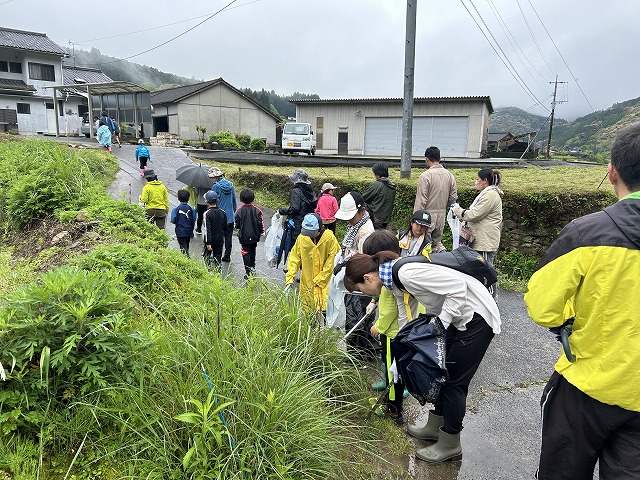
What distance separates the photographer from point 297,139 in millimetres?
24359

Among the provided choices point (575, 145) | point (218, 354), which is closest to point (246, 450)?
point (218, 354)

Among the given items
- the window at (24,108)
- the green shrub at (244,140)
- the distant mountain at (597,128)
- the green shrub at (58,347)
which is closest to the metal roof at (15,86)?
the window at (24,108)

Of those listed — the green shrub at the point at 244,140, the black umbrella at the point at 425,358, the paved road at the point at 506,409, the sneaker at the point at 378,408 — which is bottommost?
the paved road at the point at 506,409

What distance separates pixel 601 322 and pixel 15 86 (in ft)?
125

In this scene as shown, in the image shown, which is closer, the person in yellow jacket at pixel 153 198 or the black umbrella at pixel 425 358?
the black umbrella at pixel 425 358

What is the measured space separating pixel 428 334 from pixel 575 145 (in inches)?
2998

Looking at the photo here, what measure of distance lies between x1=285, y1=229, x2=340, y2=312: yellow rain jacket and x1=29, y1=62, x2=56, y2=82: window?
36138 millimetres

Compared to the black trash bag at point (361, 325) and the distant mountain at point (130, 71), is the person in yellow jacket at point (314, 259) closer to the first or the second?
the black trash bag at point (361, 325)

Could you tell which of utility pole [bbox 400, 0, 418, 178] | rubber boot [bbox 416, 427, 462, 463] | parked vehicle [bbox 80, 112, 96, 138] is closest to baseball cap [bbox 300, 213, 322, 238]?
rubber boot [bbox 416, 427, 462, 463]

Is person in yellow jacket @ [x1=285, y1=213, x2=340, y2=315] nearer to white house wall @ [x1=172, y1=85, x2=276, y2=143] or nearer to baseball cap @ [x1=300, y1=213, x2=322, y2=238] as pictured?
baseball cap @ [x1=300, y1=213, x2=322, y2=238]

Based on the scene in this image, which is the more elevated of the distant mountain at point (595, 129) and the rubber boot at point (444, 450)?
the distant mountain at point (595, 129)

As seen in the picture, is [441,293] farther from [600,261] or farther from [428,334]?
[600,261]

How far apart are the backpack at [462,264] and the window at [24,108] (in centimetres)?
3678

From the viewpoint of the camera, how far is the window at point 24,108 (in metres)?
30.0
